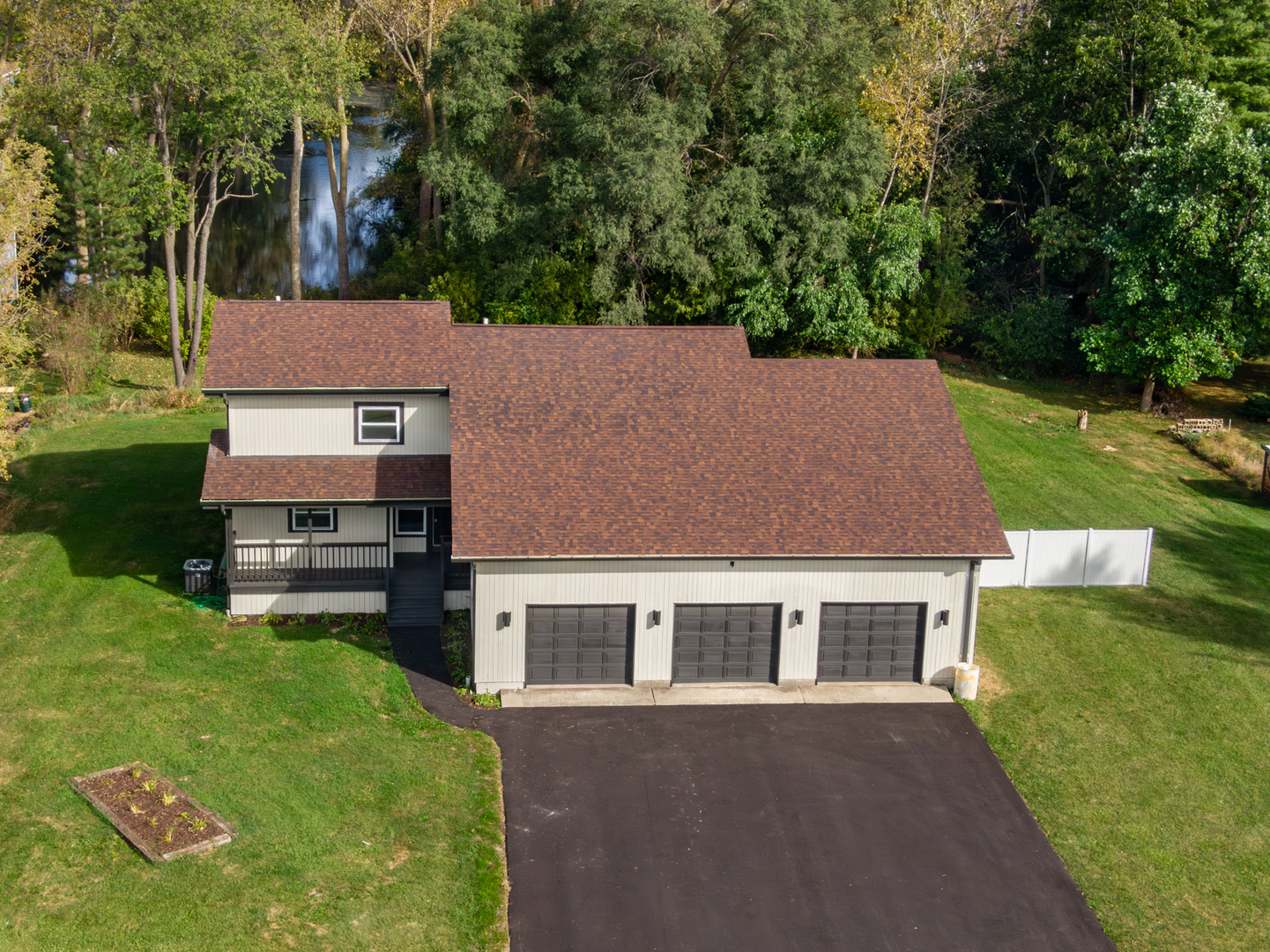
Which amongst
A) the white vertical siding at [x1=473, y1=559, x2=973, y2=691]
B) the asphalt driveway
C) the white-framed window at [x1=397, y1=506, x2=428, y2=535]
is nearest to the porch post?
the white-framed window at [x1=397, y1=506, x2=428, y2=535]

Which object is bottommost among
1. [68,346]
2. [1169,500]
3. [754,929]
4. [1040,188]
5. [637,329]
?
[754,929]

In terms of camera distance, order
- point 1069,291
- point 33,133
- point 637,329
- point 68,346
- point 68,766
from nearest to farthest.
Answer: point 68,766, point 637,329, point 68,346, point 33,133, point 1069,291

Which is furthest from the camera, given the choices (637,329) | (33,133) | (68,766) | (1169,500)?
(33,133)

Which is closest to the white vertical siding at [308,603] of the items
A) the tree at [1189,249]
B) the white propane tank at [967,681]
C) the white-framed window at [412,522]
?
the white-framed window at [412,522]

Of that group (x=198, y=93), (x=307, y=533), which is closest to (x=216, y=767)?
(x=307, y=533)

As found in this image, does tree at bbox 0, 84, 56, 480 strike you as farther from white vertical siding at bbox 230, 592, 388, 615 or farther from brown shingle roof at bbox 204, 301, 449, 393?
white vertical siding at bbox 230, 592, 388, 615

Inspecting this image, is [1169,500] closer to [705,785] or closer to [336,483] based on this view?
[705,785]

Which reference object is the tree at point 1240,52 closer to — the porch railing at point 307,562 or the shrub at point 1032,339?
the shrub at point 1032,339

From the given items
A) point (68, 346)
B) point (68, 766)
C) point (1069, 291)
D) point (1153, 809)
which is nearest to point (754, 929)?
point (1153, 809)
